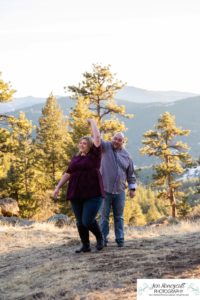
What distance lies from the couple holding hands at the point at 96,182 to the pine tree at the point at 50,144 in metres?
25.5

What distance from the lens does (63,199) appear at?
33969mm

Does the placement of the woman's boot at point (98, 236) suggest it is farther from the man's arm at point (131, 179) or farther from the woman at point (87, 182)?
the man's arm at point (131, 179)

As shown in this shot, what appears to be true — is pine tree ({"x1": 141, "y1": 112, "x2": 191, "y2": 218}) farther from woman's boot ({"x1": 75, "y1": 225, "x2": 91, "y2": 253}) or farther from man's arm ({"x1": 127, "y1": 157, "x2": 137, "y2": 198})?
woman's boot ({"x1": 75, "y1": 225, "x2": 91, "y2": 253})

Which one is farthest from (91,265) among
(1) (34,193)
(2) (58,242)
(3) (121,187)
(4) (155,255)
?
(1) (34,193)

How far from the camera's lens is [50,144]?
47.8 meters

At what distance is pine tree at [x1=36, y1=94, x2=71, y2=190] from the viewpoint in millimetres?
41366

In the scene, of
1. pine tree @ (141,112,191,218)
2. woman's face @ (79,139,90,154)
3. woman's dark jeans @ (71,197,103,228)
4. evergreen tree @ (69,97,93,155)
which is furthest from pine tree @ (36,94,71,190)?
woman's face @ (79,139,90,154)

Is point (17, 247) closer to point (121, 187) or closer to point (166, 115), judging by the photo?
point (121, 187)

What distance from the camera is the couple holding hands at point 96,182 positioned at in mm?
8961

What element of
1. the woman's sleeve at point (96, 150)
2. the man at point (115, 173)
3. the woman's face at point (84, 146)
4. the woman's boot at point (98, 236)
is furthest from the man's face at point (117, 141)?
the woman's boot at point (98, 236)

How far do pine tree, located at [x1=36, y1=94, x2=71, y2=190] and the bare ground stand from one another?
24904 millimetres

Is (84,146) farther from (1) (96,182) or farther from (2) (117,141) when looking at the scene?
(2) (117,141)

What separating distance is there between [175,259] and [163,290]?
6.96 ft

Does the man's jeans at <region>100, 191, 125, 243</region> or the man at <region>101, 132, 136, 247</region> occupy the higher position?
the man at <region>101, 132, 136, 247</region>
